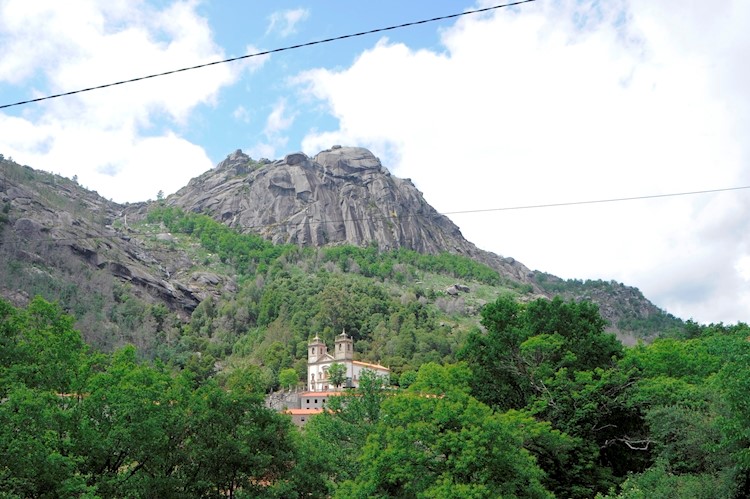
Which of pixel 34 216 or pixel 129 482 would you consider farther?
pixel 34 216

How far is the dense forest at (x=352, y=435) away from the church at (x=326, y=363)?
5063 centimetres

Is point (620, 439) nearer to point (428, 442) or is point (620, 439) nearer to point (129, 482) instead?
point (428, 442)

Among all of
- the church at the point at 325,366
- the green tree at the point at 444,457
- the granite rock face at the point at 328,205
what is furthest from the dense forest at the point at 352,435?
the granite rock face at the point at 328,205

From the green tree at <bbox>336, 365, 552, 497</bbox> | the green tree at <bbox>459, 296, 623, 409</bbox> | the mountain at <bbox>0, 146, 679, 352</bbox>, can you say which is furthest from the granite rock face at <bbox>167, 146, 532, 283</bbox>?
the green tree at <bbox>336, 365, 552, 497</bbox>

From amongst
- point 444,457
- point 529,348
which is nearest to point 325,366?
point 529,348

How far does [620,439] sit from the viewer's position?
2798 centimetres

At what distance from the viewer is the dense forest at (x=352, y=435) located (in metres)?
18.2

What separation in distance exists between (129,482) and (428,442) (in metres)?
9.03

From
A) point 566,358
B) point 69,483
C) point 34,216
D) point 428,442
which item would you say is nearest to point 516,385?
point 566,358

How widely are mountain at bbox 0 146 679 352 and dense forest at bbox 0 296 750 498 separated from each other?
5053cm

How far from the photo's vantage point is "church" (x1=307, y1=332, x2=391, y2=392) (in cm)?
8012

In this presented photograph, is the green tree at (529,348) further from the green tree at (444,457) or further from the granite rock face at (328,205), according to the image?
the granite rock face at (328,205)

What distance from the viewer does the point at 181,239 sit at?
565 feet

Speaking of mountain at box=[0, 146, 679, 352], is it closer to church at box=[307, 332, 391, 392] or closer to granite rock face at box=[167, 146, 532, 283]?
granite rock face at box=[167, 146, 532, 283]
